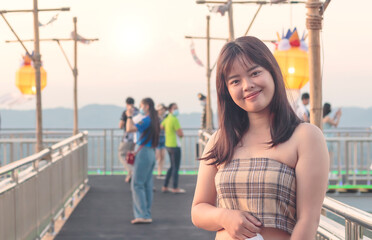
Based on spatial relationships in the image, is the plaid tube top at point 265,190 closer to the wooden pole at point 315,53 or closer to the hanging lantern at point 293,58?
the wooden pole at point 315,53

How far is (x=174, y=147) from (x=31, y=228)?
718 centimetres

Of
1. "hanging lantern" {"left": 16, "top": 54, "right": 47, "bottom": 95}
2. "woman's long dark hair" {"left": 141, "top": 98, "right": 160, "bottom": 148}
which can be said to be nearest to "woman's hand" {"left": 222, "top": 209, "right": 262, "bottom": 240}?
"woman's long dark hair" {"left": 141, "top": 98, "right": 160, "bottom": 148}

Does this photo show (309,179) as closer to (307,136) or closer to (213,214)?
(307,136)

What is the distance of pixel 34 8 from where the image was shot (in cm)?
1280

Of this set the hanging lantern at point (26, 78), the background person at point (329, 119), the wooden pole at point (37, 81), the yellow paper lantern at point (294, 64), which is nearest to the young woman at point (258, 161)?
the yellow paper lantern at point (294, 64)

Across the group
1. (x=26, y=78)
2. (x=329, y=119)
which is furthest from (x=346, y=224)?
(x=26, y=78)

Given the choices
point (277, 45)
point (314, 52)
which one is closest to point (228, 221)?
point (314, 52)

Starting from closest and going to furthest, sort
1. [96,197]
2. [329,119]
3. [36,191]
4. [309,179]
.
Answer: [309,179] < [36,191] < [96,197] < [329,119]

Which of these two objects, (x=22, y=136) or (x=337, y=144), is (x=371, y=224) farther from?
(x=22, y=136)

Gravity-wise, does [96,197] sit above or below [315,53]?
below

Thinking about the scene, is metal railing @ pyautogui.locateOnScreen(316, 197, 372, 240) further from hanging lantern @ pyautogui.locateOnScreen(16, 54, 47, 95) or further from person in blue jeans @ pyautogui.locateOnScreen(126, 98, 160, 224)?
hanging lantern @ pyautogui.locateOnScreen(16, 54, 47, 95)

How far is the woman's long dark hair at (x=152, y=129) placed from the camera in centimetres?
1049

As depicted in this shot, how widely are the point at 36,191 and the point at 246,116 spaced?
5736 millimetres

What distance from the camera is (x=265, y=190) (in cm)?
250
